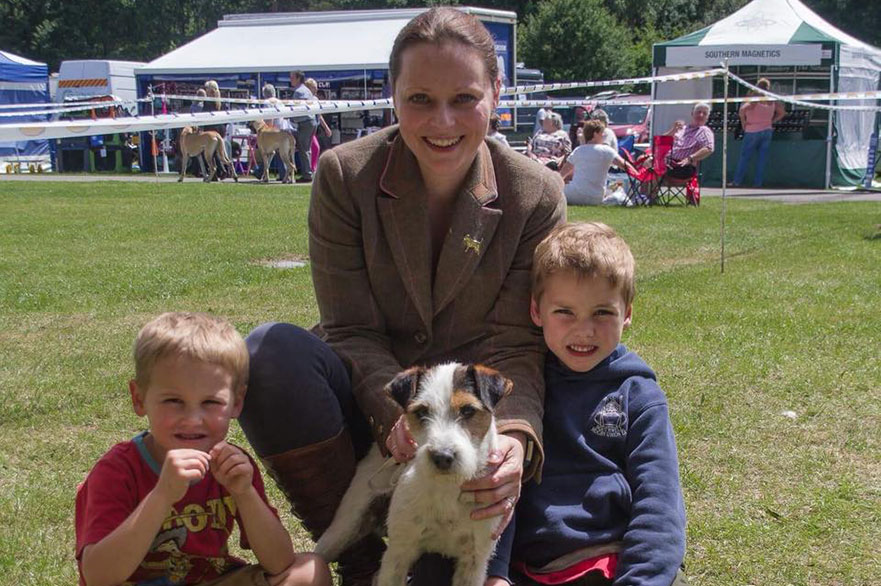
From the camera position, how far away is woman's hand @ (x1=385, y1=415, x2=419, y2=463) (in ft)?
8.57

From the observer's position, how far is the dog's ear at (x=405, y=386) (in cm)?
258

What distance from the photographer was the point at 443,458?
7.83ft

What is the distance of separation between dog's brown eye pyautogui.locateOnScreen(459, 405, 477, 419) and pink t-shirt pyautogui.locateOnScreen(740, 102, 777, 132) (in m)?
19.1

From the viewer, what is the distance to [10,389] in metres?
5.16

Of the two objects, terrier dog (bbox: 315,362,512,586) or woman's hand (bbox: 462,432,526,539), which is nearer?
terrier dog (bbox: 315,362,512,586)

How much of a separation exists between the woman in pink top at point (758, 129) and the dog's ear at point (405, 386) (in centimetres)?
1905

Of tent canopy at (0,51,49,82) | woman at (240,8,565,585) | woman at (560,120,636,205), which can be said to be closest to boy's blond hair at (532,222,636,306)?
woman at (240,8,565,585)

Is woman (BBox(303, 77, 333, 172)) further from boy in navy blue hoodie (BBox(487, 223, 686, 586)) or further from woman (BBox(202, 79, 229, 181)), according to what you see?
boy in navy blue hoodie (BBox(487, 223, 686, 586))

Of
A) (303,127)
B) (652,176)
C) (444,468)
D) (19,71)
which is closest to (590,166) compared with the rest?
(652,176)

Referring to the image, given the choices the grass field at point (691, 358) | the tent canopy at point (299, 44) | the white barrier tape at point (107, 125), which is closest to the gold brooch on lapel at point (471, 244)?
the grass field at point (691, 358)

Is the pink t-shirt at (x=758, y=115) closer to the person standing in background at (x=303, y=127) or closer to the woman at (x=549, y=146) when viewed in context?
the woman at (x=549, y=146)

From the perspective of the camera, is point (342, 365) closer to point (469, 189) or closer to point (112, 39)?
point (469, 189)

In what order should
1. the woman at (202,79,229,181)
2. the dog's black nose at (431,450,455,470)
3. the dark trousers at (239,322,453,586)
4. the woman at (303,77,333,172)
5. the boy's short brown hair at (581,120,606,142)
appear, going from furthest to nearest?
1. the woman at (202,79,229,181)
2. the woman at (303,77,333,172)
3. the boy's short brown hair at (581,120,606,142)
4. the dark trousers at (239,322,453,586)
5. the dog's black nose at (431,450,455,470)

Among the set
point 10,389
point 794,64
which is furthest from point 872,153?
point 10,389
